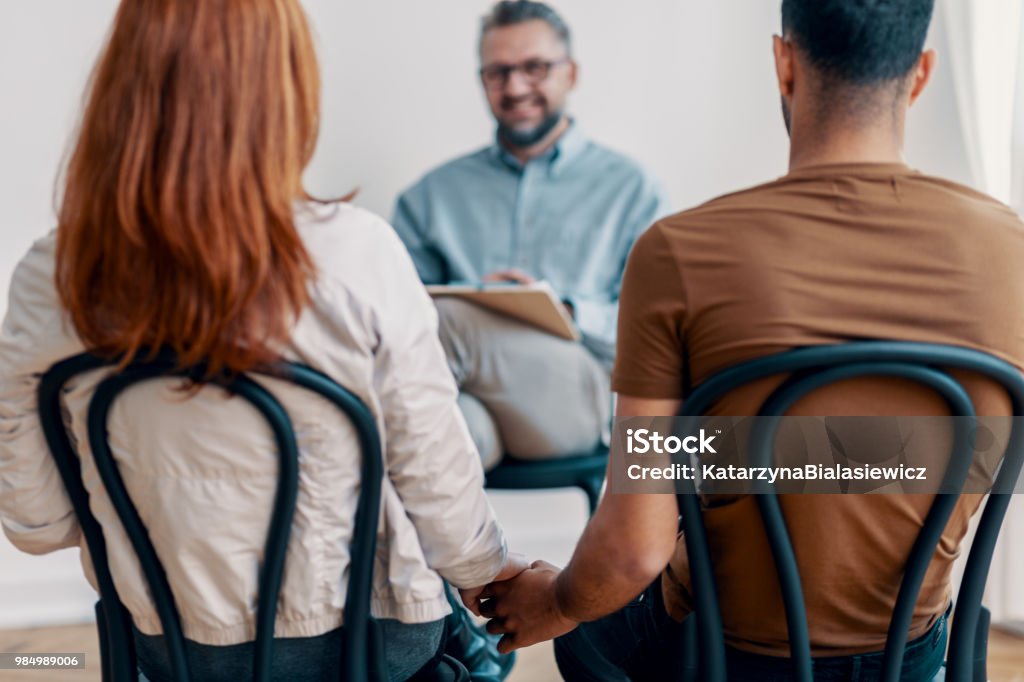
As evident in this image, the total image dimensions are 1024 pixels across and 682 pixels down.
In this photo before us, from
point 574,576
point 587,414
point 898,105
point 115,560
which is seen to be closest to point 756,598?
point 574,576

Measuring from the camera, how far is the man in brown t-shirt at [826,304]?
0.91 m

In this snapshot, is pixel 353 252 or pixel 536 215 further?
pixel 536 215

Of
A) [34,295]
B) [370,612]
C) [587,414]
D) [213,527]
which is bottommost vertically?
[587,414]

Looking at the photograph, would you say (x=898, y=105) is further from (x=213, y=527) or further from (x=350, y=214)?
(x=213, y=527)

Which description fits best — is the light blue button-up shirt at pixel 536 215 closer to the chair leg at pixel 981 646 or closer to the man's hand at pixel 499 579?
the man's hand at pixel 499 579

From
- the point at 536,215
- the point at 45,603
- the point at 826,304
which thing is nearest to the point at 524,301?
the point at 536,215

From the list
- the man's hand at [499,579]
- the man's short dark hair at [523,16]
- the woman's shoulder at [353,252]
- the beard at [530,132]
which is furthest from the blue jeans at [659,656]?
the man's short dark hair at [523,16]

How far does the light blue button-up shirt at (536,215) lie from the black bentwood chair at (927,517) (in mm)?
1648

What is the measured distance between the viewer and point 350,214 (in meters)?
0.96

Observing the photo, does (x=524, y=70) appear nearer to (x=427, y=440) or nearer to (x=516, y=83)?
(x=516, y=83)

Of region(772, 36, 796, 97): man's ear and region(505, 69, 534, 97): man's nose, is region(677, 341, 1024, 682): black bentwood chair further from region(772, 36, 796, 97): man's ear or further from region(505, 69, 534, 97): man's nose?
region(505, 69, 534, 97): man's nose

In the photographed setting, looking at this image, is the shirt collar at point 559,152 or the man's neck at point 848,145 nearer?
the man's neck at point 848,145

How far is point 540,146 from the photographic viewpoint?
269 cm

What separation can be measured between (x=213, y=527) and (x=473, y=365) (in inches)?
46.4
